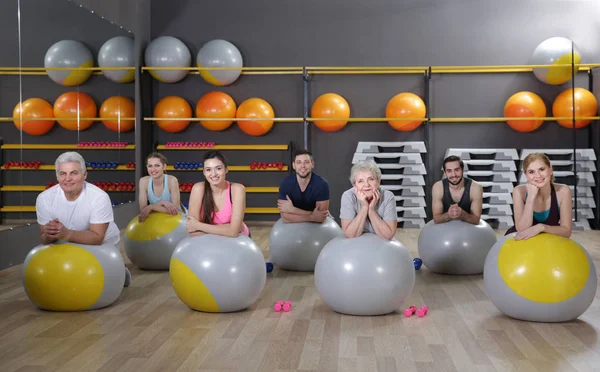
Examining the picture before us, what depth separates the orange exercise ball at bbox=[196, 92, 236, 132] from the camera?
27.1 ft

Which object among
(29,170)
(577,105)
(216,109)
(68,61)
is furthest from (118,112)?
(577,105)

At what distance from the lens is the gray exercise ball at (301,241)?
5.27m

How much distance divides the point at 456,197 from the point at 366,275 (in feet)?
5.88

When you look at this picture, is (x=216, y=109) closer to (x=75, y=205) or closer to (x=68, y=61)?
(x=68, y=61)

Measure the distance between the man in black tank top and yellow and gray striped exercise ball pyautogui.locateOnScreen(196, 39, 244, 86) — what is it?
3923 mm

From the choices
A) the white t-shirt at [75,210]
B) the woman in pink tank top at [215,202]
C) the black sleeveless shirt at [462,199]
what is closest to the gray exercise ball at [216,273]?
the woman in pink tank top at [215,202]

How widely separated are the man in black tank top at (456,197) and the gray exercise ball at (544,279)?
148cm

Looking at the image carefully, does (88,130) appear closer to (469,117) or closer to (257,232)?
(257,232)

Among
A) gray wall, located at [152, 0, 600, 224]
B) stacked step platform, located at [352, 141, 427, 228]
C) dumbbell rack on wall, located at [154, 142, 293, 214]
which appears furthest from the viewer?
gray wall, located at [152, 0, 600, 224]

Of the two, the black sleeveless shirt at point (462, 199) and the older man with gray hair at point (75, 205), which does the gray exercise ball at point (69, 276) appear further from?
the black sleeveless shirt at point (462, 199)

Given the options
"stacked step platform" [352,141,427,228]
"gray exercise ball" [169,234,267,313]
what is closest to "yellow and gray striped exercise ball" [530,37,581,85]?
"stacked step platform" [352,141,427,228]

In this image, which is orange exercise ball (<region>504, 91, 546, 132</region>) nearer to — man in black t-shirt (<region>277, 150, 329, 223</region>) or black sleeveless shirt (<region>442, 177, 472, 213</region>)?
black sleeveless shirt (<region>442, 177, 472, 213</region>)

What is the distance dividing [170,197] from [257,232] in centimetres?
260

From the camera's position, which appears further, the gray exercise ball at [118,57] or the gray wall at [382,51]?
the gray wall at [382,51]
